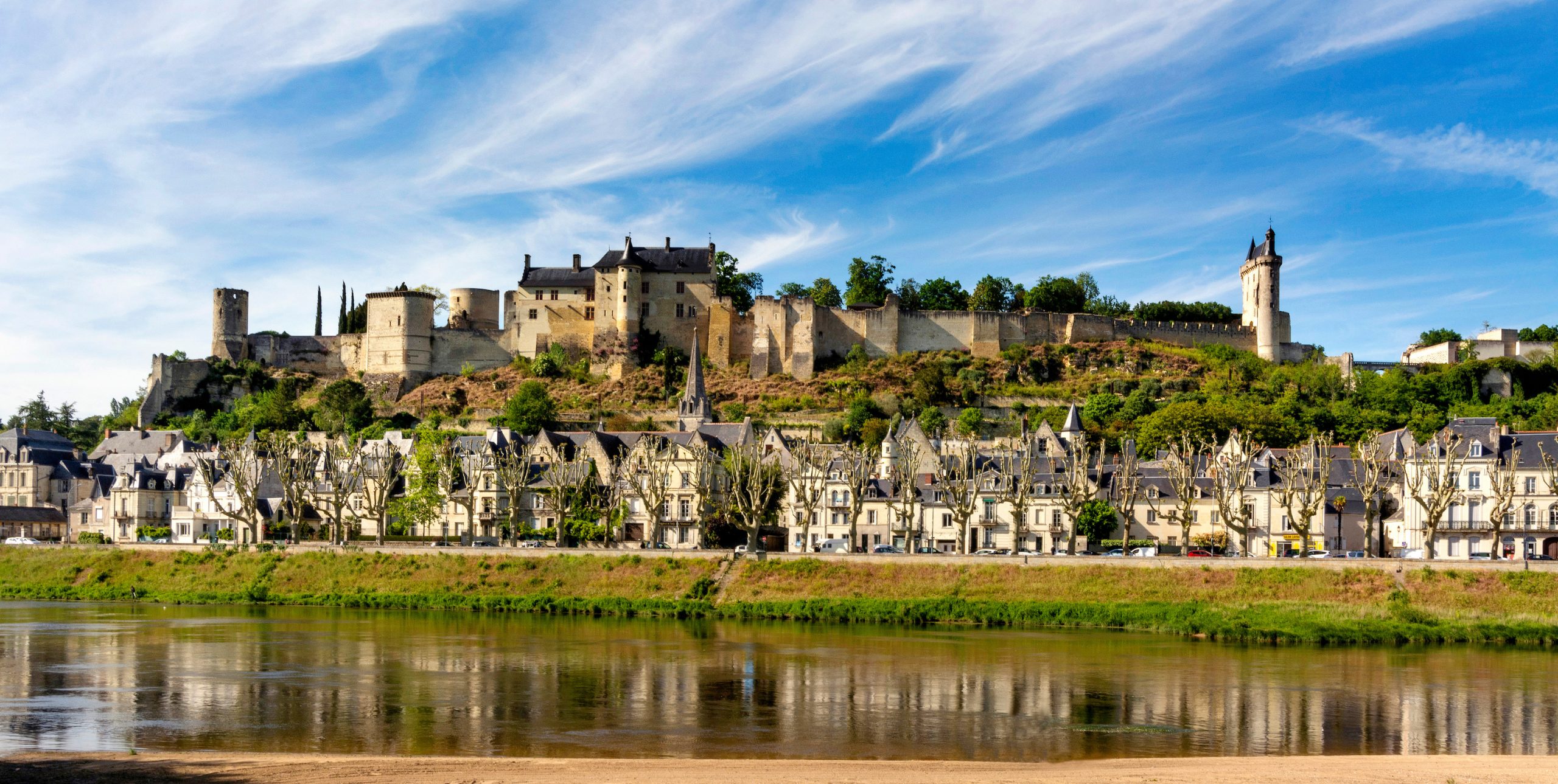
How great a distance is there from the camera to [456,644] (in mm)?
37812

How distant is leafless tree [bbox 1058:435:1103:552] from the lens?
1937 inches

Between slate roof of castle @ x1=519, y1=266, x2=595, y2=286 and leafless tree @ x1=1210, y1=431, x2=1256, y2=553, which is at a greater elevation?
slate roof of castle @ x1=519, y1=266, x2=595, y2=286

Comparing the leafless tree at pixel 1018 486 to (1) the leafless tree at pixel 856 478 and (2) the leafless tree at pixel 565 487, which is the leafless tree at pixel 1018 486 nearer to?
(1) the leafless tree at pixel 856 478

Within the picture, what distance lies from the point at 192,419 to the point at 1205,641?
73.7 meters

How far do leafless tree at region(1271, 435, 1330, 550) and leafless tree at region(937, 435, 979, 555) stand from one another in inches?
409

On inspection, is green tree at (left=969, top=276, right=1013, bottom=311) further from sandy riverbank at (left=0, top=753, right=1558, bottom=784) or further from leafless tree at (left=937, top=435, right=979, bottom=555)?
sandy riverbank at (left=0, top=753, right=1558, bottom=784)

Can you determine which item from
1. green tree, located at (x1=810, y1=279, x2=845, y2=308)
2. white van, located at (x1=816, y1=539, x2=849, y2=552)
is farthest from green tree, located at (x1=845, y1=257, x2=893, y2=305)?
white van, located at (x1=816, y1=539, x2=849, y2=552)

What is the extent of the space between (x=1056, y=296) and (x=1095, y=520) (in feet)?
174

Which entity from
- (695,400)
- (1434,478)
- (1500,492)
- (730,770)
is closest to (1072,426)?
(695,400)

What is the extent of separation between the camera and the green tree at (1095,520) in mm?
54125

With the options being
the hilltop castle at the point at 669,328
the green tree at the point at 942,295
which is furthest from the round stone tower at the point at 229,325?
the green tree at the point at 942,295

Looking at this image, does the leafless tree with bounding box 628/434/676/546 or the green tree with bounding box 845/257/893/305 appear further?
the green tree with bounding box 845/257/893/305

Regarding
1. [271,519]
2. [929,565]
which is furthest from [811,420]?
[929,565]

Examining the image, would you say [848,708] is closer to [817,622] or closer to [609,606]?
[817,622]
